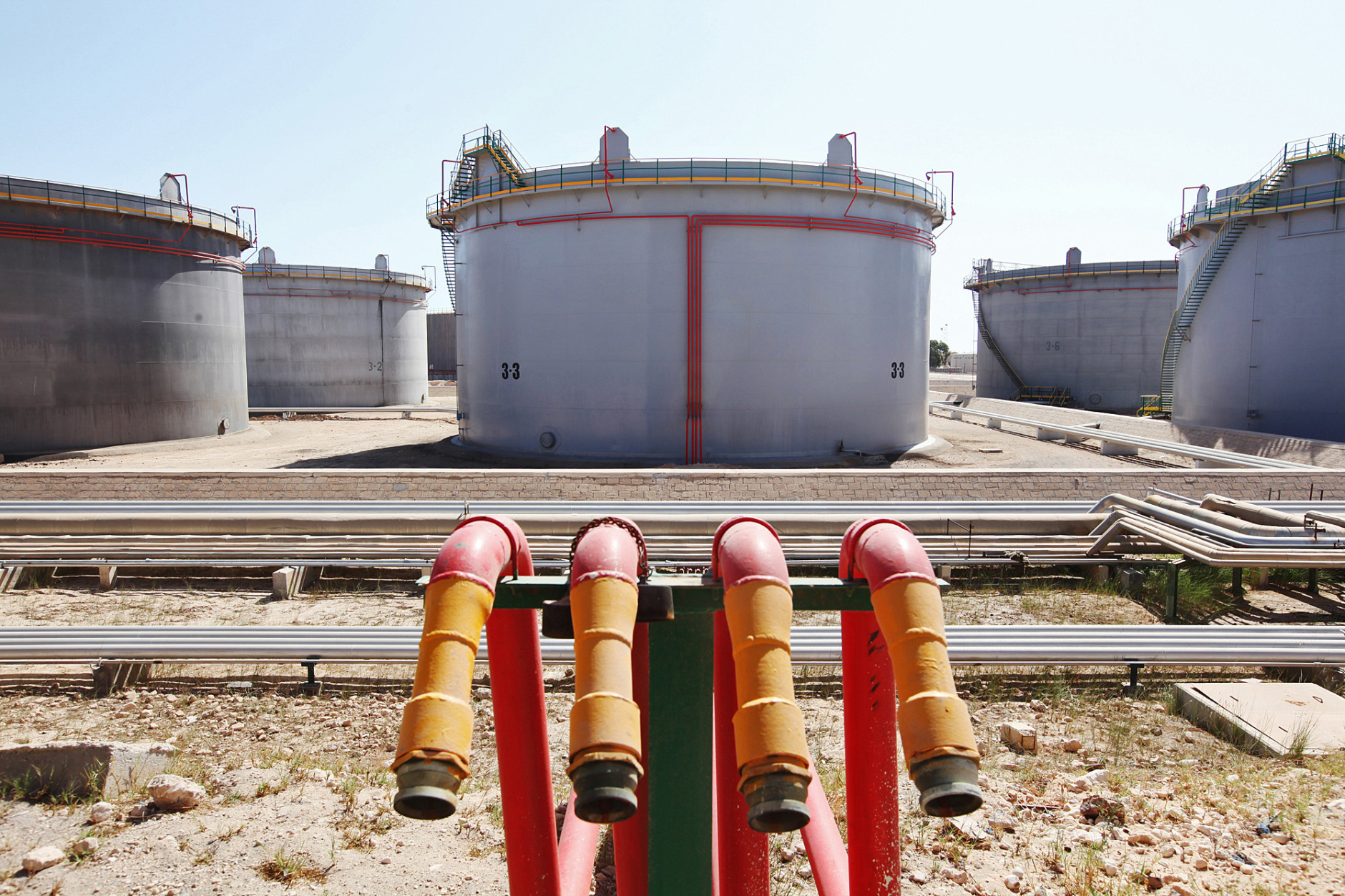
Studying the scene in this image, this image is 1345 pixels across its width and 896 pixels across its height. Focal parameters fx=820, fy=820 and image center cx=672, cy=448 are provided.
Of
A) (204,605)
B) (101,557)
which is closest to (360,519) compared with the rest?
(204,605)

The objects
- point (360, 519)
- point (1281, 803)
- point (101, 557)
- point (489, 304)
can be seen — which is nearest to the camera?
point (1281, 803)

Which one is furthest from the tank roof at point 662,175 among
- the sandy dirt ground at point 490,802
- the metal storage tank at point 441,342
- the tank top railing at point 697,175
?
the metal storage tank at point 441,342

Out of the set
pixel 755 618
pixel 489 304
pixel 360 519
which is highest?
pixel 489 304

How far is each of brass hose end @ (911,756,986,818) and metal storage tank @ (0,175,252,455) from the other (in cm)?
2599

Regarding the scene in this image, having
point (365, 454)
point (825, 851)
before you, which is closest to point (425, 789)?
point (825, 851)

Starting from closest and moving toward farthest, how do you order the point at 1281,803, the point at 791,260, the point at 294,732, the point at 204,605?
1. the point at 1281,803
2. the point at 294,732
3. the point at 204,605
4. the point at 791,260

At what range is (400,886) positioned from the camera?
4.59 m

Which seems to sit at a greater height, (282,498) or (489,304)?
(489,304)

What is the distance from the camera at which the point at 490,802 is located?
542 centimetres

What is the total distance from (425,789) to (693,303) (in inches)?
702

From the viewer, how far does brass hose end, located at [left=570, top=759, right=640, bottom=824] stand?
2.53 metres

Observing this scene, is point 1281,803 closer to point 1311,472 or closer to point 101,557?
point 1311,472

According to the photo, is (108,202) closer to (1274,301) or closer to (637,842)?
(637,842)

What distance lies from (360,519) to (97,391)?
15443 millimetres
